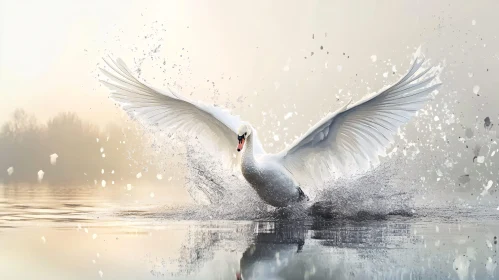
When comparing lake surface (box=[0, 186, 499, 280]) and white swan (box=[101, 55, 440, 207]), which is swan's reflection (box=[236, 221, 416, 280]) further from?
white swan (box=[101, 55, 440, 207])

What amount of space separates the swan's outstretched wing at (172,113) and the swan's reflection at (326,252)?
1864 millimetres

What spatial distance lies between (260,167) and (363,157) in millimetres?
1233

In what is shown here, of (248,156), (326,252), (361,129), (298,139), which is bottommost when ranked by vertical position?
(326,252)

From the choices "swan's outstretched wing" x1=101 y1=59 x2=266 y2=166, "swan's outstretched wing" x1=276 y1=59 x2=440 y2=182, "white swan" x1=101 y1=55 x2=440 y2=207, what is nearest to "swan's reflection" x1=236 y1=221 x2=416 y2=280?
"white swan" x1=101 y1=55 x2=440 y2=207

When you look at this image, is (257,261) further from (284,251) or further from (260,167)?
(260,167)

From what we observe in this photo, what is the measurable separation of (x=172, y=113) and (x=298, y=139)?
1769 millimetres

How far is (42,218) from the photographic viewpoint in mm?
8422

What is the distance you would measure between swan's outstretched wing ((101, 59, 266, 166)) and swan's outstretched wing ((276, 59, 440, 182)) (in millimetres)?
854

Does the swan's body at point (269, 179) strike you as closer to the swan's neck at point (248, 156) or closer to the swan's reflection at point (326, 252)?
the swan's neck at point (248, 156)

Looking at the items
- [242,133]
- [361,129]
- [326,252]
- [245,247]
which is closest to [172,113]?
[242,133]

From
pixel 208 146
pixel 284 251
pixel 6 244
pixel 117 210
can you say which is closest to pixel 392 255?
pixel 284 251

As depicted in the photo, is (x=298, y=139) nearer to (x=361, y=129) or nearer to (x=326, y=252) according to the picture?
(x=361, y=129)

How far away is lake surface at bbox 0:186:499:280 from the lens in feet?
16.1

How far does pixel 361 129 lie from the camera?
338 inches
